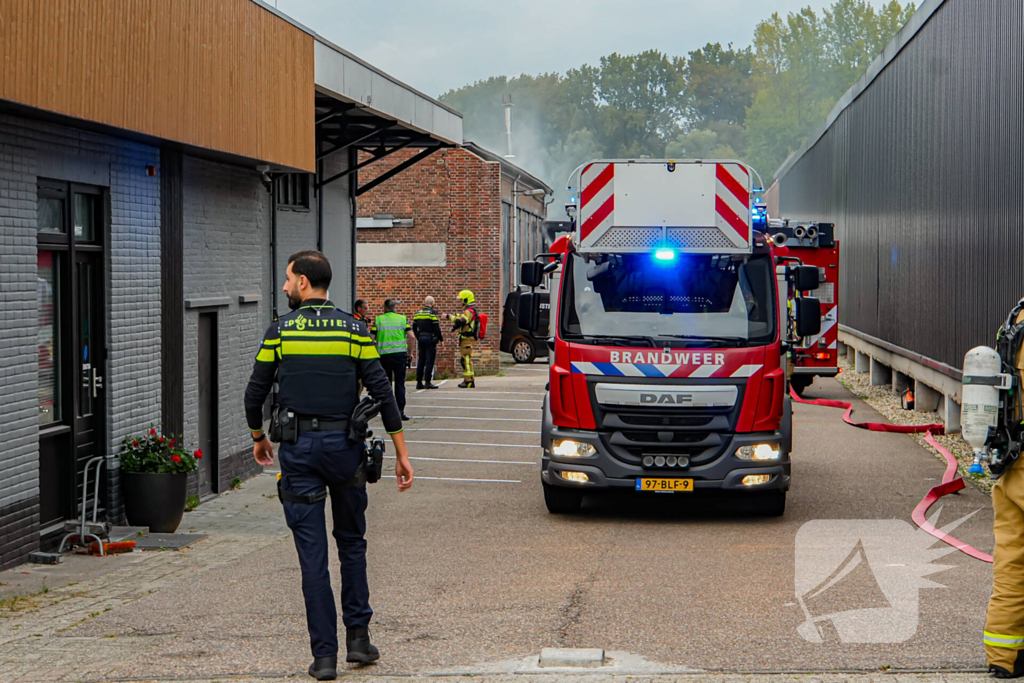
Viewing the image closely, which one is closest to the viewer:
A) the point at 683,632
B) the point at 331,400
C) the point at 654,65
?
the point at 331,400

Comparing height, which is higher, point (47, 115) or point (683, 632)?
point (47, 115)

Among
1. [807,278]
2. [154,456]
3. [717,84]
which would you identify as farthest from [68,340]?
[717,84]

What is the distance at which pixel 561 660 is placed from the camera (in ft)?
21.3

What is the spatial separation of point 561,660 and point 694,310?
5398 mm

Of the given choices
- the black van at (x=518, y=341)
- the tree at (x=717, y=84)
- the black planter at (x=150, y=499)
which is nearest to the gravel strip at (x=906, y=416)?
the black planter at (x=150, y=499)

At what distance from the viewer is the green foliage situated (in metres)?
124

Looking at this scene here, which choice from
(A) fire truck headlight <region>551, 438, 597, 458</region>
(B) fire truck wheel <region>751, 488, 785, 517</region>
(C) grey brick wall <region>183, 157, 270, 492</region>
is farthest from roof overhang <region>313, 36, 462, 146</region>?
(B) fire truck wheel <region>751, 488, 785, 517</region>

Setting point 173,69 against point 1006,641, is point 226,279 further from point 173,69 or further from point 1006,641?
point 1006,641

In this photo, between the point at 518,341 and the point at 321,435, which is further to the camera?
the point at 518,341

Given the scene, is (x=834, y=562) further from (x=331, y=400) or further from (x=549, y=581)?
(x=331, y=400)

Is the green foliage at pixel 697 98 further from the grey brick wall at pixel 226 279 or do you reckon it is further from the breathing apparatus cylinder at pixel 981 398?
the breathing apparatus cylinder at pixel 981 398

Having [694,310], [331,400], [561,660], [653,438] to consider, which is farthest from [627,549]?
[331,400]

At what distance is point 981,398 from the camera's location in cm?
621

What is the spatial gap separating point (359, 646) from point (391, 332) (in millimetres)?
13327
